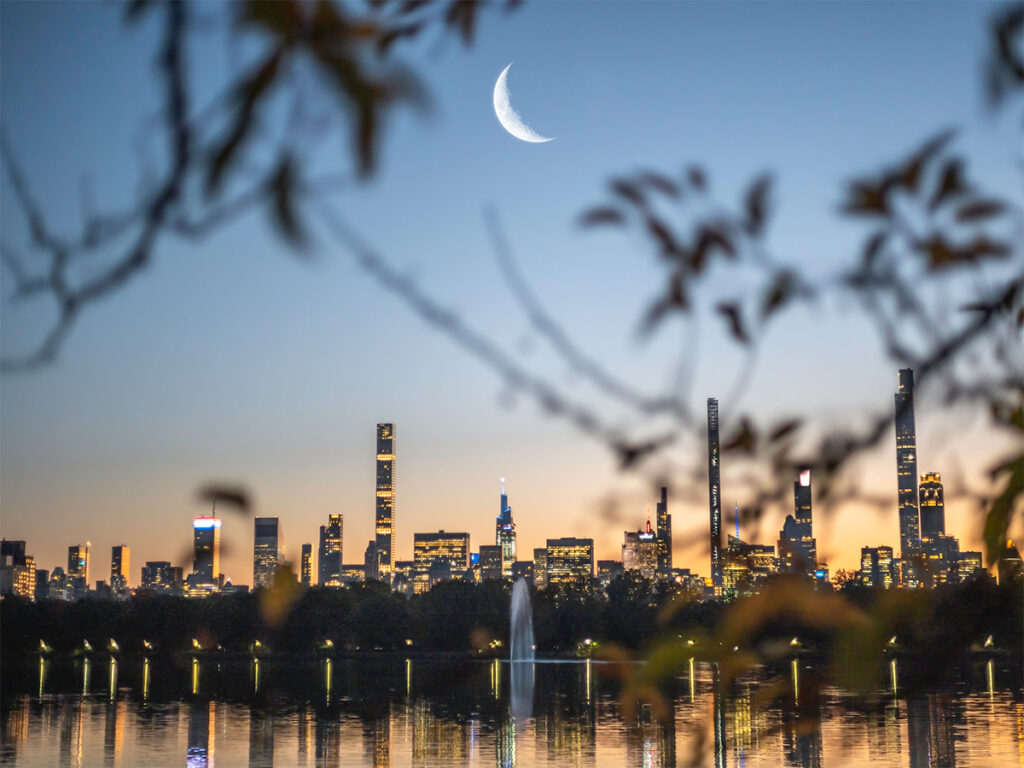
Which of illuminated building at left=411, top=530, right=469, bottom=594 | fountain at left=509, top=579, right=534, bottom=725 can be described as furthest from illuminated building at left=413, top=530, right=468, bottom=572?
fountain at left=509, top=579, right=534, bottom=725

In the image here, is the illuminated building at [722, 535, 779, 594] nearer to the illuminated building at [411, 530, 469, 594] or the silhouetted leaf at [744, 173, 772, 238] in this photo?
the silhouetted leaf at [744, 173, 772, 238]

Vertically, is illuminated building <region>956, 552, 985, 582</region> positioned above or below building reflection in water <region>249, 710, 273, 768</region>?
above

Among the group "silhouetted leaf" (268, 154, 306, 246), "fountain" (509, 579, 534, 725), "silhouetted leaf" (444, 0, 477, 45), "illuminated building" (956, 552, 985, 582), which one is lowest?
"fountain" (509, 579, 534, 725)

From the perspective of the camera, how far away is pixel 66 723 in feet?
65.1

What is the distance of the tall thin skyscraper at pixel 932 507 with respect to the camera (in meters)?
2.23

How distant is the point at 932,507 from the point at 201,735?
17.6m

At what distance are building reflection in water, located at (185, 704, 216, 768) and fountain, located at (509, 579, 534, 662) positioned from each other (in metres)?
31.4

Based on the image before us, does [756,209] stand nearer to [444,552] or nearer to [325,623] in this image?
[325,623]

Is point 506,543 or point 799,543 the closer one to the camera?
point 799,543

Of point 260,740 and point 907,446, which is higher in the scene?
point 907,446

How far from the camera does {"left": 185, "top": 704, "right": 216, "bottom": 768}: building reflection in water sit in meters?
15.0

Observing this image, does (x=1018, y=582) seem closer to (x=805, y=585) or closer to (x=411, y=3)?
(x=805, y=585)

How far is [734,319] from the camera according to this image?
1831 millimetres

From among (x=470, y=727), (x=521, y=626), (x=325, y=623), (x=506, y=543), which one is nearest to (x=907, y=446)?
(x=470, y=727)
